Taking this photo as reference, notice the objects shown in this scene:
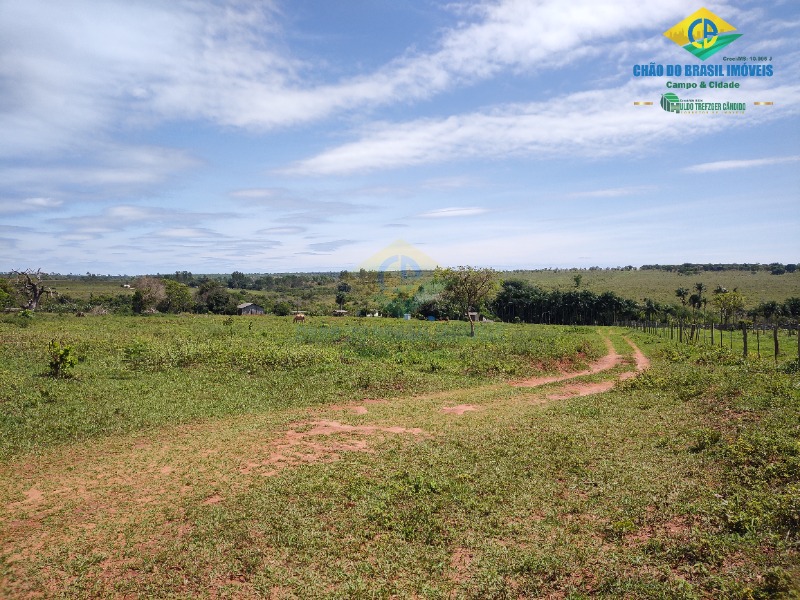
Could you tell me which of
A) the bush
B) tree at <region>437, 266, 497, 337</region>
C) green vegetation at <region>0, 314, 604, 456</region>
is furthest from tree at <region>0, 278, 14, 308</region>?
tree at <region>437, 266, 497, 337</region>

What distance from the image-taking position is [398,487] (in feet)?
32.2

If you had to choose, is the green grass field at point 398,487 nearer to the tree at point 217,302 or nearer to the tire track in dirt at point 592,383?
the tire track in dirt at point 592,383

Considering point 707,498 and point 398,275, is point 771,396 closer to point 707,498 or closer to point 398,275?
point 707,498

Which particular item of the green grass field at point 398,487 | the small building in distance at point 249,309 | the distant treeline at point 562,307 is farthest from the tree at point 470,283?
the small building in distance at point 249,309

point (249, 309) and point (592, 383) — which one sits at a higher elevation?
point (249, 309)

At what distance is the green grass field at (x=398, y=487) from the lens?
695 centimetres

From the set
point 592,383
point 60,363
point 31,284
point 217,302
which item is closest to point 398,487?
point 592,383

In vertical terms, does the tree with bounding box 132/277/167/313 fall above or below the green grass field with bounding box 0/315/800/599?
above

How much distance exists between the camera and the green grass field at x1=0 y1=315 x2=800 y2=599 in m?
6.95

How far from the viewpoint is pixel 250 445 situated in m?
13.1

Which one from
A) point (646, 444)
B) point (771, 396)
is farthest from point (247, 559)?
point (771, 396)

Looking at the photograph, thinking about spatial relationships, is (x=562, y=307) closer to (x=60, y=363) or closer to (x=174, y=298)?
(x=174, y=298)

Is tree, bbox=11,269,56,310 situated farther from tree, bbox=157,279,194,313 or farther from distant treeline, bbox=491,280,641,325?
distant treeline, bbox=491,280,641,325

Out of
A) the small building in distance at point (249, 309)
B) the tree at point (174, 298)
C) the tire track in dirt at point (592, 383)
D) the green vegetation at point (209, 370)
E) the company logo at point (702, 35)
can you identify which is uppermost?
the company logo at point (702, 35)
